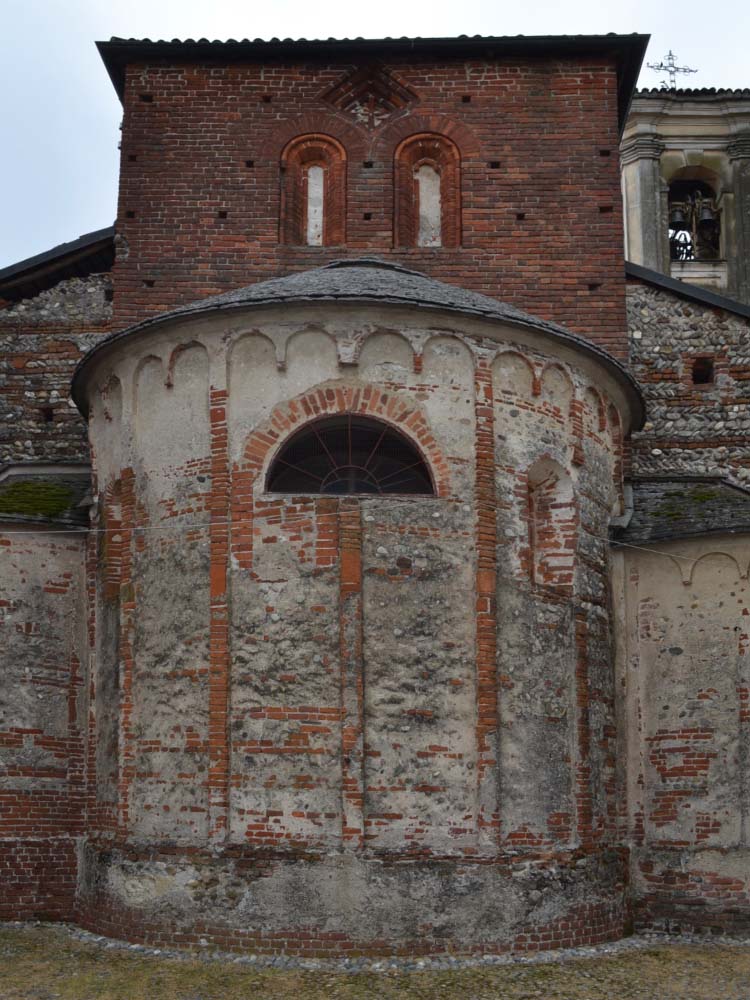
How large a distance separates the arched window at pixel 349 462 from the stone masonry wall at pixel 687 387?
16.3 feet

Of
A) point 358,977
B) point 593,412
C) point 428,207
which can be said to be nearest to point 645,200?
point 428,207

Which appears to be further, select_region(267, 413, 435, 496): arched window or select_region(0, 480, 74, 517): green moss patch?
select_region(0, 480, 74, 517): green moss patch

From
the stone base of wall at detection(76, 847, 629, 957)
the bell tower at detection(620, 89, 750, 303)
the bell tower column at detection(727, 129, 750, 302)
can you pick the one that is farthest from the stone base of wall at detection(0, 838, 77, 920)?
the bell tower column at detection(727, 129, 750, 302)

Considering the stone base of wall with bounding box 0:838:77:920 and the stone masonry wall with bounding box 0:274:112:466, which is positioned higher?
the stone masonry wall with bounding box 0:274:112:466

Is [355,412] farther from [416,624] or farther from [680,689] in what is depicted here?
[680,689]

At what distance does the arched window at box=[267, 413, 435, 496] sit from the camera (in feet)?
41.4

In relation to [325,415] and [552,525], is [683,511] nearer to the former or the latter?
[552,525]

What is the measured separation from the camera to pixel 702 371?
17.4 metres

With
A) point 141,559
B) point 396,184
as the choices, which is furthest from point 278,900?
point 396,184

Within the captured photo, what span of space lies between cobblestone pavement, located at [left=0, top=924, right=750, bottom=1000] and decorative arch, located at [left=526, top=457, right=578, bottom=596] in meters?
3.38

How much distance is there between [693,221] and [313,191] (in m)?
14.5

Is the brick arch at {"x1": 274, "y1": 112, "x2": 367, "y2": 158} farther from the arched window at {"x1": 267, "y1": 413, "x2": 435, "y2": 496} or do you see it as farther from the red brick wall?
the arched window at {"x1": 267, "y1": 413, "x2": 435, "y2": 496}

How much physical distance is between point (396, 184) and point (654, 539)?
633cm

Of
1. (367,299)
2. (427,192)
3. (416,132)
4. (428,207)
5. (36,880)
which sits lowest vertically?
(36,880)
